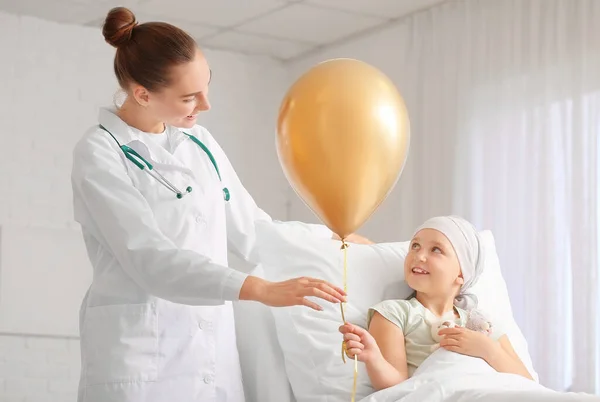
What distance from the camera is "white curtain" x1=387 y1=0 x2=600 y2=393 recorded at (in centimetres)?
374

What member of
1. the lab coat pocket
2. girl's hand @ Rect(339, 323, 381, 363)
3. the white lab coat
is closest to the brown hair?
the white lab coat

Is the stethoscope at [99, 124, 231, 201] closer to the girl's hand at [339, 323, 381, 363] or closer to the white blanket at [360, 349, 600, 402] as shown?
the girl's hand at [339, 323, 381, 363]

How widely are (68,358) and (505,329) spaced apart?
2675 millimetres

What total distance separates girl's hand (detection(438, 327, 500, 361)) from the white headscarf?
0.72ft

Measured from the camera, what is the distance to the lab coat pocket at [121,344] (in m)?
1.91

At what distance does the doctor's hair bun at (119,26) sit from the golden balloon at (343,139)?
1.34ft

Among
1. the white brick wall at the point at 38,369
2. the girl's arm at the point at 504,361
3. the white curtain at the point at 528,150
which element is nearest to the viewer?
the girl's arm at the point at 504,361

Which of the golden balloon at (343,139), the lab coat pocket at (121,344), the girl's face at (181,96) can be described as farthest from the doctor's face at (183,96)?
the lab coat pocket at (121,344)

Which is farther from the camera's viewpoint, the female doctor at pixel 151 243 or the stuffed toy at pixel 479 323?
the stuffed toy at pixel 479 323

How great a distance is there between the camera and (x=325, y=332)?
229 cm

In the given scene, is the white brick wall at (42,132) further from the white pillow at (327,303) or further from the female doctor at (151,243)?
the female doctor at (151,243)

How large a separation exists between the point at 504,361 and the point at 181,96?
37.8 inches

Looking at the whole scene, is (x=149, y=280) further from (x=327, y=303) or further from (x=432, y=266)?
(x=432, y=266)

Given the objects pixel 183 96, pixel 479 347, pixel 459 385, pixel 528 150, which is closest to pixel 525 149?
pixel 528 150
